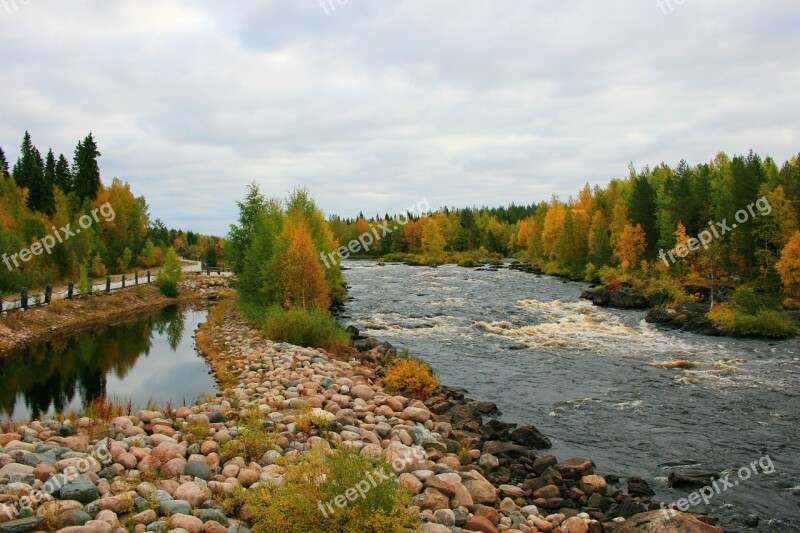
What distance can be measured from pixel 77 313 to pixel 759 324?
121 ft

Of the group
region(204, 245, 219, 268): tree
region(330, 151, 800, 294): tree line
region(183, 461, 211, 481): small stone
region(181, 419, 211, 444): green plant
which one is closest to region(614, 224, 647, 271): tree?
region(330, 151, 800, 294): tree line

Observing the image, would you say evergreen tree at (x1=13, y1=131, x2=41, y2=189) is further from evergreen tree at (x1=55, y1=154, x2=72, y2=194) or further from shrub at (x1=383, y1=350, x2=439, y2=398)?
shrub at (x1=383, y1=350, x2=439, y2=398)

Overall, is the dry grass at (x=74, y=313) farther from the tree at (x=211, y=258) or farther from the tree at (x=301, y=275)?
the tree at (x=211, y=258)

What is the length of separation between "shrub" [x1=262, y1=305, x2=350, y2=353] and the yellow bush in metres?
4.79

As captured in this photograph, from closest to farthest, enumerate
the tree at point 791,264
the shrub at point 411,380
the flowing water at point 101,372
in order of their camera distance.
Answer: the shrub at point 411,380 < the flowing water at point 101,372 < the tree at point 791,264

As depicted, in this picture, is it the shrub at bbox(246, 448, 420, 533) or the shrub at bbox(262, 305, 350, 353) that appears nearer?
the shrub at bbox(246, 448, 420, 533)

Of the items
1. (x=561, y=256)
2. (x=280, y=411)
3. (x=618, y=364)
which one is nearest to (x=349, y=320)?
(x=618, y=364)

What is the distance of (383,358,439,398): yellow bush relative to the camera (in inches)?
619

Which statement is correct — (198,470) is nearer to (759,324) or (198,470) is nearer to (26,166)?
(759,324)

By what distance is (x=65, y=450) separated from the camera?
27.7 ft

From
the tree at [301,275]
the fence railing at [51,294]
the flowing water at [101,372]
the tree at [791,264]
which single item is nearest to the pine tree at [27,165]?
the fence railing at [51,294]

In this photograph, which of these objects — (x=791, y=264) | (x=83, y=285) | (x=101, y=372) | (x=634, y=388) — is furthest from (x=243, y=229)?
(x=791, y=264)

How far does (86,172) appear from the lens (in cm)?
6019

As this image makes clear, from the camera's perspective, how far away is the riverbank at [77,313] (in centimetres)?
2459
